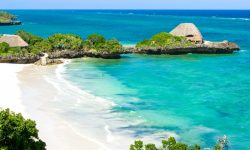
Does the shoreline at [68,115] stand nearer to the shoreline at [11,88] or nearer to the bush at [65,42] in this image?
the shoreline at [11,88]

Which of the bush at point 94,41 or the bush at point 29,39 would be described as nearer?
the bush at point 29,39

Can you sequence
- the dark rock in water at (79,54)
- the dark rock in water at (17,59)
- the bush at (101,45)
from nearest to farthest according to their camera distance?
the dark rock in water at (17,59) → the dark rock in water at (79,54) → the bush at (101,45)

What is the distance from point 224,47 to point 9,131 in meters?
55.7

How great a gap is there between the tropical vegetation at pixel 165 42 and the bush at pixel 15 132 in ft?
162

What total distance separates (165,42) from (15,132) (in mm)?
52430

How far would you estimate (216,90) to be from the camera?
39.1m

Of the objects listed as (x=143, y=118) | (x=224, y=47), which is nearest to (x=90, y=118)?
(x=143, y=118)

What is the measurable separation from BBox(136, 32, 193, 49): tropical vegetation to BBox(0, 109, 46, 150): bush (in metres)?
49.4

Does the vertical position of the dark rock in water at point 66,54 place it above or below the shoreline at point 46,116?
below

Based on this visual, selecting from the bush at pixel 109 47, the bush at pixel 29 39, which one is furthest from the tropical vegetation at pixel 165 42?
the bush at pixel 29 39

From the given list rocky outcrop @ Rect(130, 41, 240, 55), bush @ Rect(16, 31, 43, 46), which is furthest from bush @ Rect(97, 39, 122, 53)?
bush @ Rect(16, 31, 43, 46)

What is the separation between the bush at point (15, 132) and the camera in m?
14.7

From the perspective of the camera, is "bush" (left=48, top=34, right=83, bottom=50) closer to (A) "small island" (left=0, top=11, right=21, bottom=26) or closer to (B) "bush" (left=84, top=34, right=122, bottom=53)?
(B) "bush" (left=84, top=34, right=122, bottom=53)

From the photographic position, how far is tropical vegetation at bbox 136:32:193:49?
64.8m
